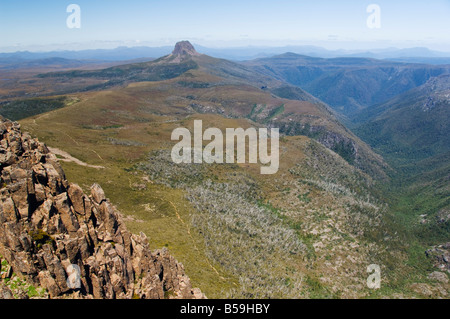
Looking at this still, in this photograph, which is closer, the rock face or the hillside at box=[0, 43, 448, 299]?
the rock face

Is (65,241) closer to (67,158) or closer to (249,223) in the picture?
(249,223)

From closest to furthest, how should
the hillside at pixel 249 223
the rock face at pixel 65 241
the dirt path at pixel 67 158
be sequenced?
1. the rock face at pixel 65 241
2. the hillside at pixel 249 223
3. the dirt path at pixel 67 158

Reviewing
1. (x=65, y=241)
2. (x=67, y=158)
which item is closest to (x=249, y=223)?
(x=65, y=241)

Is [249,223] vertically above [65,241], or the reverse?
[65,241]

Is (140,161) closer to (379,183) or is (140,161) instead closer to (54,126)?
(54,126)

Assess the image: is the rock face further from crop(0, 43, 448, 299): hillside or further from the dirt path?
the dirt path

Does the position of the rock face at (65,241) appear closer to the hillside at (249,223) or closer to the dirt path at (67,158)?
the hillside at (249,223)

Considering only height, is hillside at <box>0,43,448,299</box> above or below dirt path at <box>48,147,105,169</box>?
below

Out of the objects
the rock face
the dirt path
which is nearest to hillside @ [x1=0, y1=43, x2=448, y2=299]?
the dirt path

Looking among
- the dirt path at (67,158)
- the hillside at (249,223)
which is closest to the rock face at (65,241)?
the hillside at (249,223)
